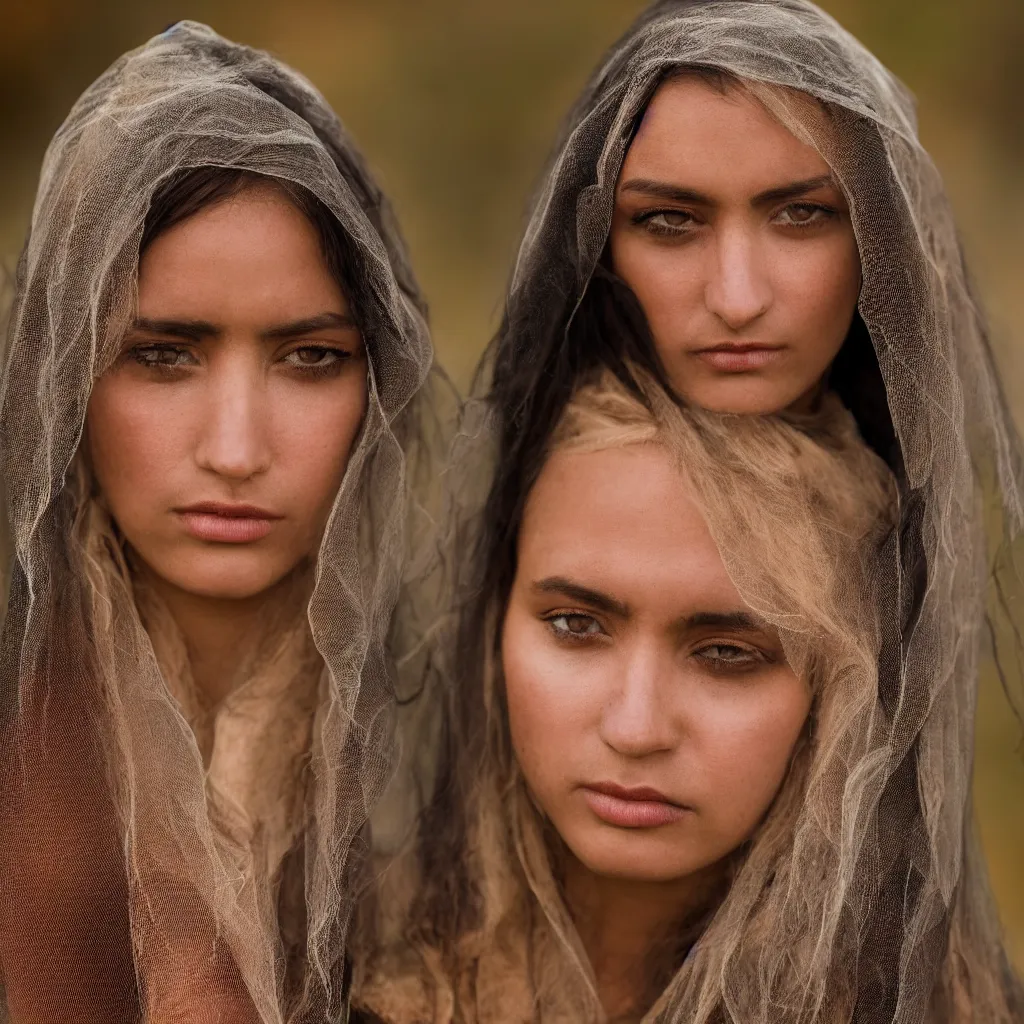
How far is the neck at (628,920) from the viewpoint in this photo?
233 centimetres

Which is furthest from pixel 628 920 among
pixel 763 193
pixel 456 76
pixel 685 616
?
pixel 456 76

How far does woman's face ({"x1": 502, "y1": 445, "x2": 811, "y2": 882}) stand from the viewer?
2.15 meters

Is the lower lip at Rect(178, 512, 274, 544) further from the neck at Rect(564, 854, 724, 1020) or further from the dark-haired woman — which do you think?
the neck at Rect(564, 854, 724, 1020)

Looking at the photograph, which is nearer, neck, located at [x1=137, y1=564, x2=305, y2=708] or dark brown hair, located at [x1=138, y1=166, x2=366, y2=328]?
dark brown hair, located at [x1=138, y1=166, x2=366, y2=328]

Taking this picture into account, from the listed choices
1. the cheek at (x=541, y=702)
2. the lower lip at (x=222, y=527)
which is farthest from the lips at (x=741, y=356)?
the lower lip at (x=222, y=527)

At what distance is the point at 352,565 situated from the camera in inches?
88.7

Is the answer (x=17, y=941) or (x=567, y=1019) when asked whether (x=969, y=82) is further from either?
(x=17, y=941)

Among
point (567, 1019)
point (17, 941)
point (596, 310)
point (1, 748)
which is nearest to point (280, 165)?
point (596, 310)

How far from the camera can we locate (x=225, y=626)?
2.41 metres

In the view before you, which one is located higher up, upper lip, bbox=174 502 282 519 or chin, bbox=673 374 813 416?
chin, bbox=673 374 813 416

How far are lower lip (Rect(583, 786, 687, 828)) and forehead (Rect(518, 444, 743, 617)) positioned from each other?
25 centimetres

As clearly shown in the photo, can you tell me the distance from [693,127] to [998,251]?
2680mm

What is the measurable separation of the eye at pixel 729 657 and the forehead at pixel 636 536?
7 centimetres

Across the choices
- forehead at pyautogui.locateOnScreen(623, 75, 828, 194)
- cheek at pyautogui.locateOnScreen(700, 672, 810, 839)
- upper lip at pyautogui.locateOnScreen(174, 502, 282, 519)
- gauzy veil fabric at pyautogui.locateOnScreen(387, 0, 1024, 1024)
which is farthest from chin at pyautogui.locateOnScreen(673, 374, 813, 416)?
upper lip at pyautogui.locateOnScreen(174, 502, 282, 519)
